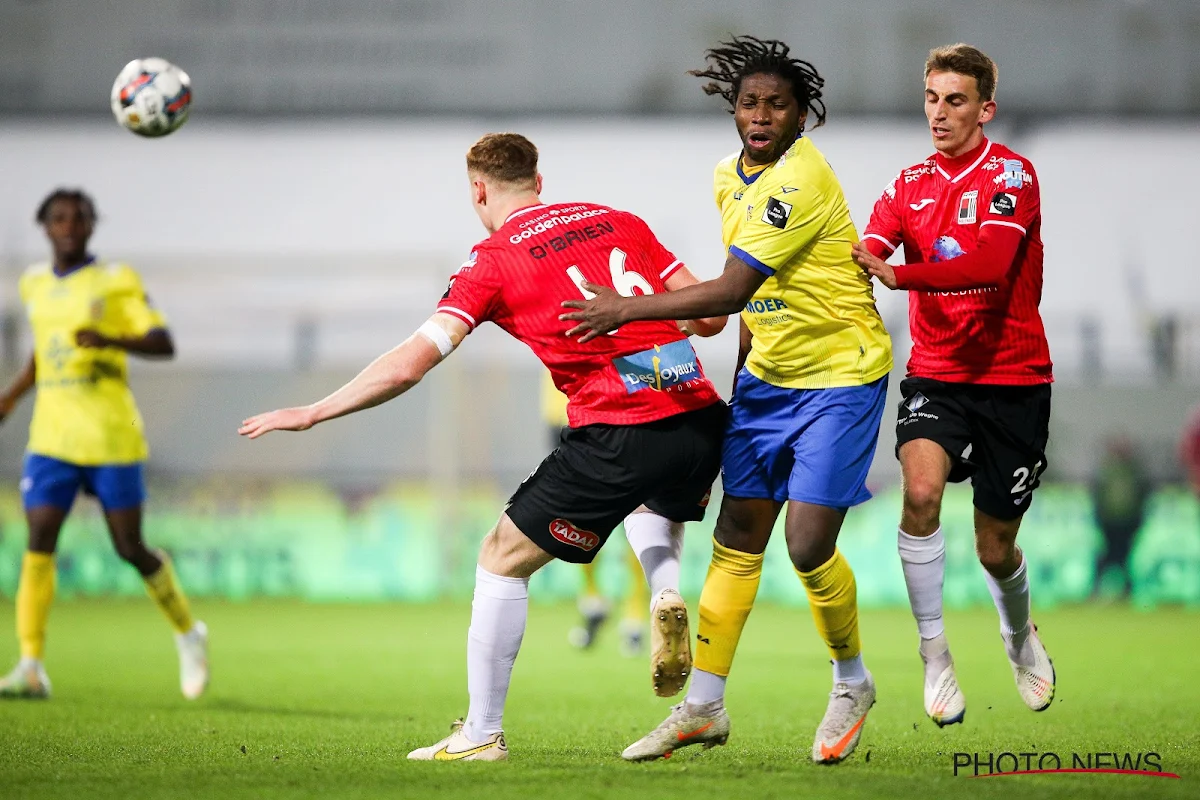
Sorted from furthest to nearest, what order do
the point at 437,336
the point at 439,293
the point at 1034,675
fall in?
the point at 439,293 < the point at 1034,675 < the point at 437,336

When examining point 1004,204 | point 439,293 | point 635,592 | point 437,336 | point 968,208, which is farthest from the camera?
point 439,293

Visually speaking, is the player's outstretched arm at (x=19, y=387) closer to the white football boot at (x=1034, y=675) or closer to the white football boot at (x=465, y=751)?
the white football boot at (x=465, y=751)

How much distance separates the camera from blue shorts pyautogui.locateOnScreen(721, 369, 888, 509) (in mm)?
4711

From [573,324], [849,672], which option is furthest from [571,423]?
[849,672]

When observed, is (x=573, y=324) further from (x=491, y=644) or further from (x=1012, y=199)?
(x=1012, y=199)

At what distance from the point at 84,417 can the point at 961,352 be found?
177 inches

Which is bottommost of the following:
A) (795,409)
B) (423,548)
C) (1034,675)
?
(423,548)

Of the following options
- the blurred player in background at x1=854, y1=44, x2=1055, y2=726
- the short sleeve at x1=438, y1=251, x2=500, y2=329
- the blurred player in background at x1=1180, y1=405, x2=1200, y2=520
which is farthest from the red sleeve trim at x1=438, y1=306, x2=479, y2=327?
the blurred player in background at x1=1180, y1=405, x2=1200, y2=520

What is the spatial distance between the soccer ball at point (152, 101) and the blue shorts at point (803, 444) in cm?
376

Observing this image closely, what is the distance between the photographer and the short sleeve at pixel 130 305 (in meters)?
7.56

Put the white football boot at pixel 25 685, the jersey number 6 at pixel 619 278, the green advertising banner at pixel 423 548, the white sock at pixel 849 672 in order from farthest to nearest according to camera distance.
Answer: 1. the green advertising banner at pixel 423 548
2. the white football boot at pixel 25 685
3. the white sock at pixel 849 672
4. the jersey number 6 at pixel 619 278

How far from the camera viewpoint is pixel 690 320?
492 centimetres

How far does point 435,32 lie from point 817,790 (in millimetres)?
12017

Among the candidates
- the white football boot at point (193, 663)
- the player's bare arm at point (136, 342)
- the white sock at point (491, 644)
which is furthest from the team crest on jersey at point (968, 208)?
the white football boot at point (193, 663)
